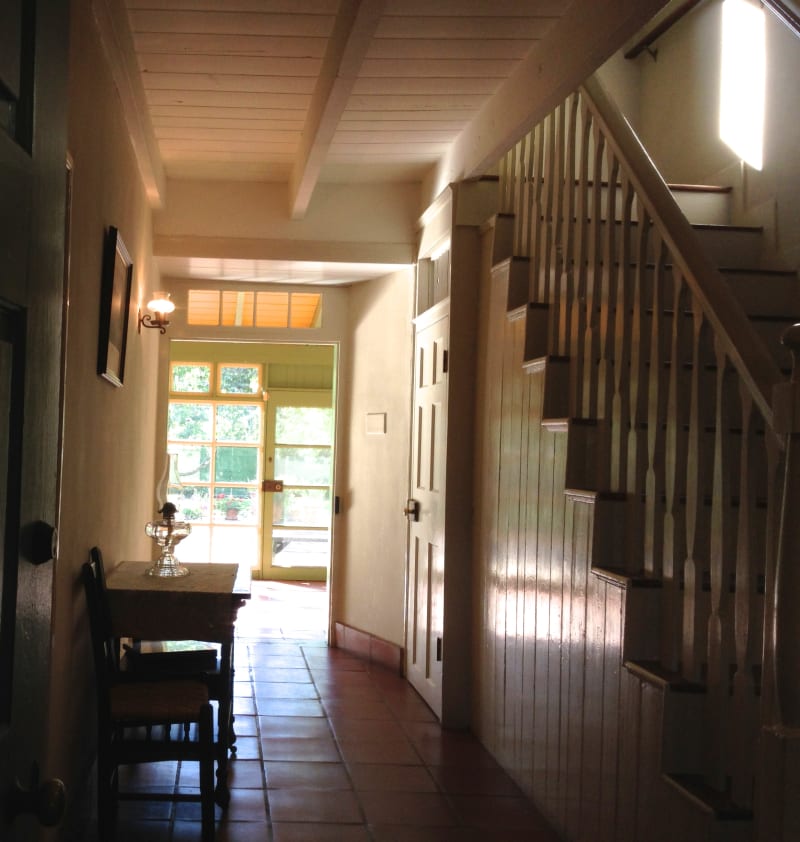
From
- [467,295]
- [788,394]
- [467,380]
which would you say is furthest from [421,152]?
[788,394]

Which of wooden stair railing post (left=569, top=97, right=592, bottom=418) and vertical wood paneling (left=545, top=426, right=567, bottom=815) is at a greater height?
wooden stair railing post (left=569, top=97, right=592, bottom=418)

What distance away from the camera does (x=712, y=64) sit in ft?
15.8

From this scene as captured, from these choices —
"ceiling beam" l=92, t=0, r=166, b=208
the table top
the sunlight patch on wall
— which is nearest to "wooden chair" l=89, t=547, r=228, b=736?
the table top

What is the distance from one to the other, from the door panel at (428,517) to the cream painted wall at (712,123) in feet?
5.05

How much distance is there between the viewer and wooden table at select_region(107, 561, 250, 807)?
144 inches

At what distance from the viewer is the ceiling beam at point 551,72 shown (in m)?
2.87

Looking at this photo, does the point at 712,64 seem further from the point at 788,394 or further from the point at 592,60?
the point at 788,394

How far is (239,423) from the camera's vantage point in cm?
988

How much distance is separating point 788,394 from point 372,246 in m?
4.09

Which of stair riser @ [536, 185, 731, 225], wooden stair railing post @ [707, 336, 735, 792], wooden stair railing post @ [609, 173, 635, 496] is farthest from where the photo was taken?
stair riser @ [536, 185, 731, 225]

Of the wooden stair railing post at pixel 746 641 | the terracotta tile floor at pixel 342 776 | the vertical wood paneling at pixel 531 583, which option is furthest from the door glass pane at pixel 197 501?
the wooden stair railing post at pixel 746 641

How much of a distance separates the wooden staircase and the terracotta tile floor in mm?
236

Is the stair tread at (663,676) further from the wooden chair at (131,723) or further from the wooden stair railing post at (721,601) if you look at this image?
the wooden chair at (131,723)

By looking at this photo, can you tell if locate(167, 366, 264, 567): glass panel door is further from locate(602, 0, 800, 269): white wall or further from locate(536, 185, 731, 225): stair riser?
locate(536, 185, 731, 225): stair riser
